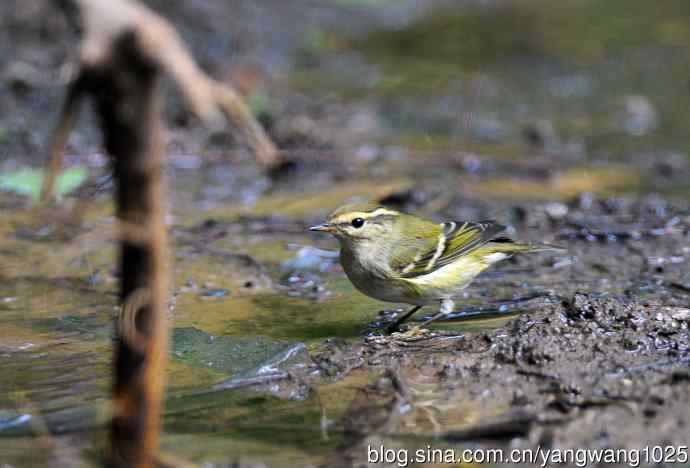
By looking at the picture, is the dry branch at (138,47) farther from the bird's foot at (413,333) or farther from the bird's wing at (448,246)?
the bird's wing at (448,246)

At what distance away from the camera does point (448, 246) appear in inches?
240

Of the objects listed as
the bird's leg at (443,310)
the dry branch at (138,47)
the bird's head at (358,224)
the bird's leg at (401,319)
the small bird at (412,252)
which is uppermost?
the dry branch at (138,47)

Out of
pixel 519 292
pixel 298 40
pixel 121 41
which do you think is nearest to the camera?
pixel 121 41

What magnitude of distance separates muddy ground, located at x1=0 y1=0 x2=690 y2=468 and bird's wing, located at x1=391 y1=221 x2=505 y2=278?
1.09ft

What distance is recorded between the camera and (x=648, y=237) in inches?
269

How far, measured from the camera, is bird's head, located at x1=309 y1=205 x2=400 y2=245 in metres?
5.86


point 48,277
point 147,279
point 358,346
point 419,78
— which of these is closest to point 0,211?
point 48,277

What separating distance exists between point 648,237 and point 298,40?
8.36 m

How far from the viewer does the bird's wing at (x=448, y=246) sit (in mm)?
5875

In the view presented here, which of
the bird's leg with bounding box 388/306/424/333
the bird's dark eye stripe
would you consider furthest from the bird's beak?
the bird's leg with bounding box 388/306/424/333

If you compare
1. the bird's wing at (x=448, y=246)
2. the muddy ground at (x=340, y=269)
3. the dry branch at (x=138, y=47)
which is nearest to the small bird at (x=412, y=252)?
the bird's wing at (x=448, y=246)

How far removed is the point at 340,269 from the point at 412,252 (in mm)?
896

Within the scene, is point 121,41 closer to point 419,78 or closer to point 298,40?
point 419,78

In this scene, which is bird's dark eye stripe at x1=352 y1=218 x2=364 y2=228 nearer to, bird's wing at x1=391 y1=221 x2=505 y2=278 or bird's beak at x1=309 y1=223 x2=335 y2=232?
bird's beak at x1=309 y1=223 x2=335 y2=232
